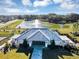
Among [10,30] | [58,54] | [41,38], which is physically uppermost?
[10,30]

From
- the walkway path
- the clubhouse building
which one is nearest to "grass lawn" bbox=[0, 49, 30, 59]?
the walkway path

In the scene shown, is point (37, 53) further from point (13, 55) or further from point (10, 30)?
point (10, 30)

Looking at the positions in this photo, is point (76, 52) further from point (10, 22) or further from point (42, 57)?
point (10, 22)

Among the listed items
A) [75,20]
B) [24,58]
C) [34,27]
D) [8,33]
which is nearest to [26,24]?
[34,27]

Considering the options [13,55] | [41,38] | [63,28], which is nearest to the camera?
[13,55]

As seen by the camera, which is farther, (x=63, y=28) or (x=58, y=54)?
(x=63, y=28)

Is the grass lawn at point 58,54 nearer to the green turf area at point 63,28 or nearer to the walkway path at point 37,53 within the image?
the walkway path at point 37,53

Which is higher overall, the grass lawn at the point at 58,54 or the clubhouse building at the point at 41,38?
the clubhouse building at the point at 41,38

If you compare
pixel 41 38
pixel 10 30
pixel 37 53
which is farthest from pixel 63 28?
pixel 10 30

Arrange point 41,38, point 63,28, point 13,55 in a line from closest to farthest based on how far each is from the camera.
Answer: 1. point 13,55
2. point 41,38
3. point 63,28

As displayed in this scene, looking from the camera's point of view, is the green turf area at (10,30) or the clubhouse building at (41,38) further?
the green turf area at (10,30)

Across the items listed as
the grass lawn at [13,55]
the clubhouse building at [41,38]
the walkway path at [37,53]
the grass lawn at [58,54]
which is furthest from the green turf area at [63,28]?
the grass lawn at [13,55]
